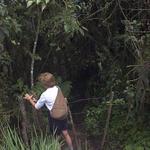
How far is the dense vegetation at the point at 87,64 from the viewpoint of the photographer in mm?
8609

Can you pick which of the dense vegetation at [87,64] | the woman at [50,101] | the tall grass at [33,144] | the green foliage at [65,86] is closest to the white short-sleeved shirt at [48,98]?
the woman at [50,101]

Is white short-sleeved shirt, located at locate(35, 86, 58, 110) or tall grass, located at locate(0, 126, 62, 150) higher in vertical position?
white short-sleeved shirt, located at locate(35, 86, 58, 110)

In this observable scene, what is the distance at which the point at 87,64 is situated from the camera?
35.4ft

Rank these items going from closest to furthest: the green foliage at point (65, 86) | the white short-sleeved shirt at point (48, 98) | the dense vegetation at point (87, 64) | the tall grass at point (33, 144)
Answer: the tall grass at point (33, 144) < the white short-sleeved shirt at point (48, 98) < the dense vegetation at point (87, 64) < the green foliage at point (65, 86)

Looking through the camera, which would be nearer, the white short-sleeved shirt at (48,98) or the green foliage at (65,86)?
the white short-sleeved shirt at (48,98)

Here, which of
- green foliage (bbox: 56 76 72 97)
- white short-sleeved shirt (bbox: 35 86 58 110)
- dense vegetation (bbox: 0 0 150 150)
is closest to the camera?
white short-sleeved shirt (bbox: 35 86 58 110)

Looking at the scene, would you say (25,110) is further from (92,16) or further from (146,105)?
(92,16)

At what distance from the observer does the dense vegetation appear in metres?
8.61

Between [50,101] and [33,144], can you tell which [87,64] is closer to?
[50,101]

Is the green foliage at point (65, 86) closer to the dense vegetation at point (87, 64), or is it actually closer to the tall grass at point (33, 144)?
the dense vegetation at point (87, 64)

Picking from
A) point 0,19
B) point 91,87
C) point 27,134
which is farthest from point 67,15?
point 91,87

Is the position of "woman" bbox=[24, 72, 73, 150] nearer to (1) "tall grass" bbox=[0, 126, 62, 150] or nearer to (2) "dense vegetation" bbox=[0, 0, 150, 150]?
(2) "dense vegetation" bbox=[0, 0, 150, 150]

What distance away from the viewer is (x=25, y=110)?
8352 mm

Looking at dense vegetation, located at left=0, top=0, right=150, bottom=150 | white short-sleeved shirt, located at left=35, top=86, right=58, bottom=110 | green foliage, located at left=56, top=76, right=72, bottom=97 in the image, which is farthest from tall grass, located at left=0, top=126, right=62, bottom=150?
green foliage, located at left=56, top=76, right=72, bottom=97
